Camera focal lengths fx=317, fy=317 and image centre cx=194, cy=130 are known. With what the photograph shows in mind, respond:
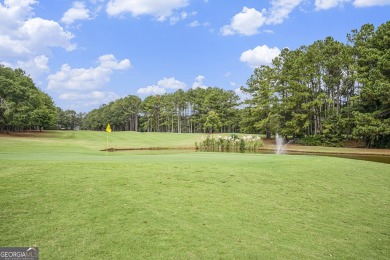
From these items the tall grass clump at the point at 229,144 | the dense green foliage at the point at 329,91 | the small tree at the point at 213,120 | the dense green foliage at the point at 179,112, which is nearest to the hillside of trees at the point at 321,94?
the dense green foliage at the point at 329,91

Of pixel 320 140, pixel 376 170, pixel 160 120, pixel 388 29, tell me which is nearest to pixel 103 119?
pixel 160 120

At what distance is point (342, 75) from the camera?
143 ft

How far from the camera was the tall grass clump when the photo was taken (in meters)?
36.4

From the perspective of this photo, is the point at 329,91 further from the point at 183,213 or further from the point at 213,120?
the point at 183,213

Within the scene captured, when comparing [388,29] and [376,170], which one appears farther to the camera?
[388,29]

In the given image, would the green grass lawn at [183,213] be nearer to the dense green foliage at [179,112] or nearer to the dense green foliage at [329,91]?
the dense green foliage at [329,91]

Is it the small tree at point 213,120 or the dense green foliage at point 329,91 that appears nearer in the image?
the dense green foliage at point 329,91

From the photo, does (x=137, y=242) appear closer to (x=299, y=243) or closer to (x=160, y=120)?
(x=299, y=243)

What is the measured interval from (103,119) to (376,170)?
391 feet
